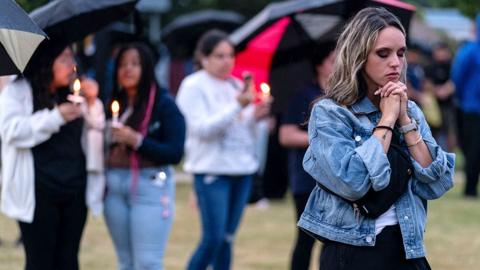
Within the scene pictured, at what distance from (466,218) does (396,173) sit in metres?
8.69

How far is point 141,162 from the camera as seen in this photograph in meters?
7.04

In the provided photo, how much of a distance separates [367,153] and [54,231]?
9.47ft

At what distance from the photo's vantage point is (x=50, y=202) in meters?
6.49

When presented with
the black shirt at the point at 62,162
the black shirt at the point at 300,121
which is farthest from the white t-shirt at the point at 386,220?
the black shirt at the point at 300,121

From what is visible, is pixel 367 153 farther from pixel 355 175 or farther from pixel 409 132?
pixel 409 132

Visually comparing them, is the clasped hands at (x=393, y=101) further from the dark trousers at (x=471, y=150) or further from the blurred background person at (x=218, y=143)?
the dark trousers at (x=471, y=150)

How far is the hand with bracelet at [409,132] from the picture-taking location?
4355 mm

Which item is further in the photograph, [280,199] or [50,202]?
[280,199]

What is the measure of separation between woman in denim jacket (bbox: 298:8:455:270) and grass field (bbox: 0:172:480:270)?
5.11 metres

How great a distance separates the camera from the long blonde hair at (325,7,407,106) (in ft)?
14.5

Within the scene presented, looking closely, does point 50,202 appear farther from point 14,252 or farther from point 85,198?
point 14,252

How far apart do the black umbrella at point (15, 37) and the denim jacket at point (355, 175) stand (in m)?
1.30

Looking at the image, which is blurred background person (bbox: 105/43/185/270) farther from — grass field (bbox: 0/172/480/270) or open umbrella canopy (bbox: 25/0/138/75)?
grass field (bbox: 0/172/480/270)

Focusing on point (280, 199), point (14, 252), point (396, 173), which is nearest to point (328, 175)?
point (396, 173)
